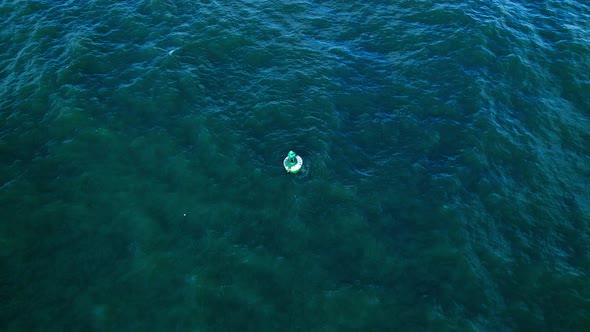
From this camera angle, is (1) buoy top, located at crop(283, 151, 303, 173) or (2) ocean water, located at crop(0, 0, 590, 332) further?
(1) buoy top, located at crop(283, 151, 303, 173)

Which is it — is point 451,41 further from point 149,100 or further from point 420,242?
point 149,100

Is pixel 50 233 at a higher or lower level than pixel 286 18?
lower

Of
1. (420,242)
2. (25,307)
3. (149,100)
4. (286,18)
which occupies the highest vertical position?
(286,18)

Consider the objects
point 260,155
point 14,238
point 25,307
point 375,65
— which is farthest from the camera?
point 375,65

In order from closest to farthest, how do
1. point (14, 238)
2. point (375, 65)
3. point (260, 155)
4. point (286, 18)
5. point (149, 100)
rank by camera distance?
point (14, 238)
point (260, 155)
point (149, 100)
point (375, 65)
point (286, 18)

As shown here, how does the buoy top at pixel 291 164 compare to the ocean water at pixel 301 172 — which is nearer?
the ocean water at pixel 301 172

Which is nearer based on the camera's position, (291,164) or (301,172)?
(291,164)

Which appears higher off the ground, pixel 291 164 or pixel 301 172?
pixel 291 164

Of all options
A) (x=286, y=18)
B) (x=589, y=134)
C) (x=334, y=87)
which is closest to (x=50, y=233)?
(x=334, y=87)
